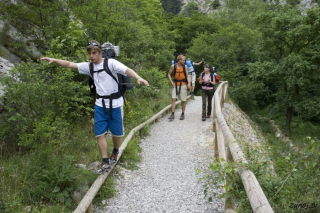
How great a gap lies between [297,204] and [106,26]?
6.64 meters

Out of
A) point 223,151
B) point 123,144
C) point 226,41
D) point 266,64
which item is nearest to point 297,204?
point 223,151

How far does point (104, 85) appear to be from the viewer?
3752 mm

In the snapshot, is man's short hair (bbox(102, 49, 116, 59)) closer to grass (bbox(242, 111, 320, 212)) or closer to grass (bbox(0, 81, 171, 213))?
grass (bbox(0, 81, 171, 213))

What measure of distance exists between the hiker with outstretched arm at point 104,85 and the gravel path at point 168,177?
653mm

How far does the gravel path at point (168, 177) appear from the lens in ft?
12.3

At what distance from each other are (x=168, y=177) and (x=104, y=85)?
216 centimetres

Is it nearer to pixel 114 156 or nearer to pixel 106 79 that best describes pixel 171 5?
pixel 114 156

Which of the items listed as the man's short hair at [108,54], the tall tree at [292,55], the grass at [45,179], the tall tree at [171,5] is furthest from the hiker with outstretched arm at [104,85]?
the tall tree at [171,5]

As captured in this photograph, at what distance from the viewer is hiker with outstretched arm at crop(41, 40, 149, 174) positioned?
3.65m

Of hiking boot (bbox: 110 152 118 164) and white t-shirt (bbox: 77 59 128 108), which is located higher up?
white t-shirt (bbox: 77 59 128 108)

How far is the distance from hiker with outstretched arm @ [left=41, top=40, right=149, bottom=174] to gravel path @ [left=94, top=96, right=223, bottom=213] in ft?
2.14

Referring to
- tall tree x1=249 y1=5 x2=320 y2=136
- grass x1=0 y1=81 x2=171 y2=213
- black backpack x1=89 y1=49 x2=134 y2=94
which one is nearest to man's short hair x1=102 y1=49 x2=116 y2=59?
black backpack x1=89 y1=49 x2=134 y2=94

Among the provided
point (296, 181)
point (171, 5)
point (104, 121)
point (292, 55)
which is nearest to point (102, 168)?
point (104, 121)

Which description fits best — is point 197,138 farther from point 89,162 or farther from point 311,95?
point 311,95
